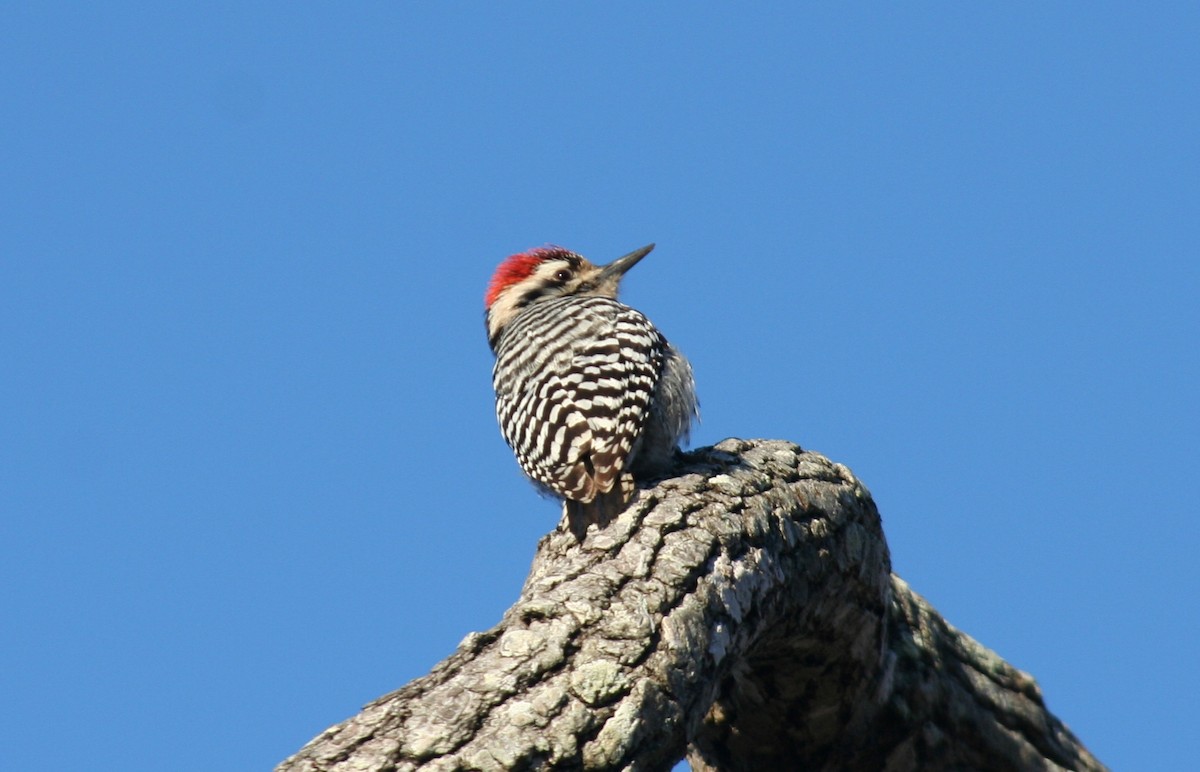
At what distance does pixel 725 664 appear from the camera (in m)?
4.77

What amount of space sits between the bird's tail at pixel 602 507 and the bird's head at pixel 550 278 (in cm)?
300

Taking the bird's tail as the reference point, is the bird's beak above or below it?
above

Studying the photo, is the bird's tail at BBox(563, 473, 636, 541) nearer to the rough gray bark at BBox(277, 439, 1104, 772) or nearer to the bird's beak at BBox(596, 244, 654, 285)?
the rough gray bark at BBox(277, 439, 1104, 772)

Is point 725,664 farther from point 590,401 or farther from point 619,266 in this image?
point 619,266

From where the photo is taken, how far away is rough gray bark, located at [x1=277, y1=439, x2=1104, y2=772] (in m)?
3.96

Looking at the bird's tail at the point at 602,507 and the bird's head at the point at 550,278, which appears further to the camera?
the bird's head at the point at 550,278

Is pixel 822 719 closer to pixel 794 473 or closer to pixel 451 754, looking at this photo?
Answer: pixel 794 473

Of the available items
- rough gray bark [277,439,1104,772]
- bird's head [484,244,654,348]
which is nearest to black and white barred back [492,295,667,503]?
rough gray bark [277,439,1104,772]

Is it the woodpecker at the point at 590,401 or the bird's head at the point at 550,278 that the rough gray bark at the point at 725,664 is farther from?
the bird's head at the point at 550,278

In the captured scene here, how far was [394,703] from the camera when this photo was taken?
3.94 m

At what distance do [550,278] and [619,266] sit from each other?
17.1 inches

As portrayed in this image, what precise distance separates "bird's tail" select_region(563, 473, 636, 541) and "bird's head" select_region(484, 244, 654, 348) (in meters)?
3.00

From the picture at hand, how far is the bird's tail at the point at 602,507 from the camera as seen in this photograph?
232 inches

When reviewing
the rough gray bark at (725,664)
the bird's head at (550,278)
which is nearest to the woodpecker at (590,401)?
the rough gray bark at (725,664)
